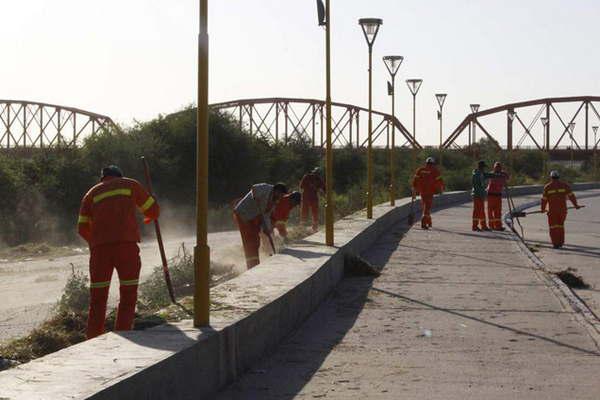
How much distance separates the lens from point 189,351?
7328 mm

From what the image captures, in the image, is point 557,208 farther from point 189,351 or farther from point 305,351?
point 189,351

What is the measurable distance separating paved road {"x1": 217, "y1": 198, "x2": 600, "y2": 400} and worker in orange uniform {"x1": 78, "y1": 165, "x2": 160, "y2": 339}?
1473 mm

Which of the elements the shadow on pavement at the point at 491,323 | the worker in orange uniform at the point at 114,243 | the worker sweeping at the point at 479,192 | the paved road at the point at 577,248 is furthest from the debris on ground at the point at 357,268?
the worker sweeping at the point at 479,192

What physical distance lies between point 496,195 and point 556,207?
129 inches

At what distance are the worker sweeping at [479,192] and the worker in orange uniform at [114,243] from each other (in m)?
16.1

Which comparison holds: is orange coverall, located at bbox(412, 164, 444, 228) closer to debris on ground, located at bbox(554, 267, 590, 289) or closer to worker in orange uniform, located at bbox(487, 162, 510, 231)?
worker in orange uniform, located at bbox(487, 162, 510, 231)

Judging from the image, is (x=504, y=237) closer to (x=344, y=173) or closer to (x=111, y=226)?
(x=111, y=226)

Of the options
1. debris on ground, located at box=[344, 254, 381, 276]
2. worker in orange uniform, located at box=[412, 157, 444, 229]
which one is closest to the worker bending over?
worker in orange uniform, located at box=[412, 157, 444, 229]

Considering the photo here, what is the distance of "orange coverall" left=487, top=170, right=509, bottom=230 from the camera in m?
26.0

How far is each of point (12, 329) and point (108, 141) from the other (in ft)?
116

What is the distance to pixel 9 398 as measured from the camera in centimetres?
566

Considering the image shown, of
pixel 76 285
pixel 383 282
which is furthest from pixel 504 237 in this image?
pixel 76 285

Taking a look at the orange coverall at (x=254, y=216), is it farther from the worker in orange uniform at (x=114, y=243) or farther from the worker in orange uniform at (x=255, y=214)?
the worker in orange uniform at (x=114, y=243)

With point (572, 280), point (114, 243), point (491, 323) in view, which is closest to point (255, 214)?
point (572, 280)
